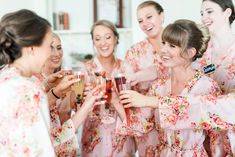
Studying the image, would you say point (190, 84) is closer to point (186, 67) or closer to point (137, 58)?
point (186, 67)

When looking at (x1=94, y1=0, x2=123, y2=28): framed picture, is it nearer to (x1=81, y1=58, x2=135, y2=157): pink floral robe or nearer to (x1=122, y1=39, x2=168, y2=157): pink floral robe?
(x1=122, y1=39, x2=168, y2=157): pink floral robe

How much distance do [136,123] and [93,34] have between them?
30.9 inches

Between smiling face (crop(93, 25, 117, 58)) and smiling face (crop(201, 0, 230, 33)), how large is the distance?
24.2 inches

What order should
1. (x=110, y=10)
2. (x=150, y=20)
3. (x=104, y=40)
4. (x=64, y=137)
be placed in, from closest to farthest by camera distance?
(x=64, y=137), (x=104, y=40), (x=150, y=20), (x=110, y=10)

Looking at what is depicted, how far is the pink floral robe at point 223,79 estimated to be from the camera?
185 centimetres

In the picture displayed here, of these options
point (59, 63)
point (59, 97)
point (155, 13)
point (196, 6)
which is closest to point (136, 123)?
point (59, 97)

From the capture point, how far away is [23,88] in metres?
1.33

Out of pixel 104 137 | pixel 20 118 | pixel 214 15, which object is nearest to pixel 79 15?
pixel 104 137

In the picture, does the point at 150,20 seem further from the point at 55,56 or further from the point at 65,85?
the point at 65,85

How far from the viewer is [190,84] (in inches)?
72.7

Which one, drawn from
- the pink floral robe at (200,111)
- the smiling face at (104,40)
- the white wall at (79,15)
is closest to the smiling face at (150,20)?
the smiling face at (104,40)

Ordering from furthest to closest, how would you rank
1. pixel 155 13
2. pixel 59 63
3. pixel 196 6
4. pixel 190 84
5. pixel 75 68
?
1. pixel 75 68
2. pixel 196 6
3. pixel 155 13
4. pixel 59 63
5. pixel 190 84

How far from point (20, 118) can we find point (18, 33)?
293 mm

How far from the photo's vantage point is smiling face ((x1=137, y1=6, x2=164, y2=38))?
2.62 metres
